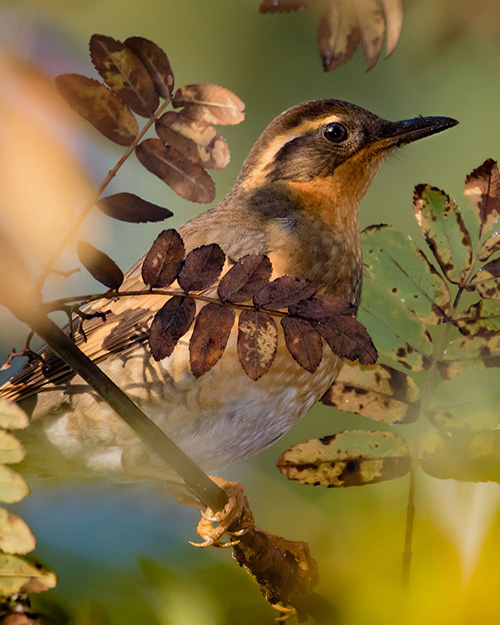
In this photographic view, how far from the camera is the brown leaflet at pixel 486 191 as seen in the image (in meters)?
0.64

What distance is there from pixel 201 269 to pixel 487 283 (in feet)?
0.86

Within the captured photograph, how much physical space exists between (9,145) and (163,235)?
0.23 m

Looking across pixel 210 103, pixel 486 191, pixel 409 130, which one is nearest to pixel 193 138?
pixel 210 103

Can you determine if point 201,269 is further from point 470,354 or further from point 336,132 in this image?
point 336,132

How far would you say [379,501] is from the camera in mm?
744

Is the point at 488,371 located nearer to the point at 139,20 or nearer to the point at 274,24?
the point at 139,20

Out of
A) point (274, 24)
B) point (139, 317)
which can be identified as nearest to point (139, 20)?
point (274, 24)

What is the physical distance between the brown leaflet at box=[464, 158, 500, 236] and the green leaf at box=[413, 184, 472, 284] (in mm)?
20

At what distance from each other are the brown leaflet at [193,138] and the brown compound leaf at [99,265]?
16 centimetres

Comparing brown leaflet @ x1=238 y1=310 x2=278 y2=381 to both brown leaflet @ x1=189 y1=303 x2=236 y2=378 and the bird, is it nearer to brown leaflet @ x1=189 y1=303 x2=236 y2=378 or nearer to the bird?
brown leaflet @ x1=189 y1=303 x2=236 y2=378

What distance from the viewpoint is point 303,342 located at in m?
0.52

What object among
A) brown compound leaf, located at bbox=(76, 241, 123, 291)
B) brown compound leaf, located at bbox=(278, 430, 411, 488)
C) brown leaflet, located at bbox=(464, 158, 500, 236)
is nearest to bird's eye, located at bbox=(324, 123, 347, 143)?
brown leaflet, located at bbox=(464, 158, 500, 236)

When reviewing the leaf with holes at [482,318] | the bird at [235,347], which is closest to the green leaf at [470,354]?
the leaf with holes at [482,318]

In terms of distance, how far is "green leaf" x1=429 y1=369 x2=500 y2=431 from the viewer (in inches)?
25.6
